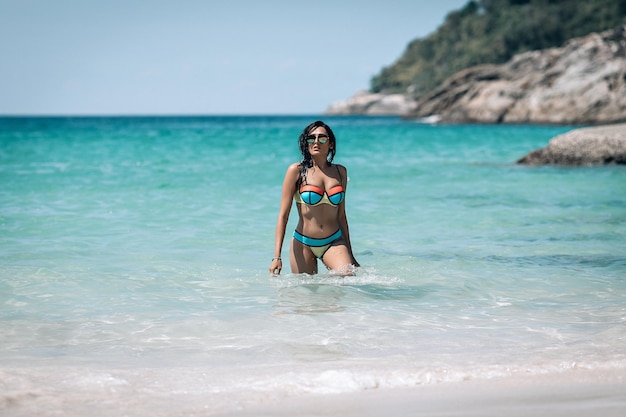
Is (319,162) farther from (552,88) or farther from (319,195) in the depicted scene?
(552,88)

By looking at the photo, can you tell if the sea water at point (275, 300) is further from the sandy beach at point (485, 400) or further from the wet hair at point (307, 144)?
the wet hair at point (307, 144)

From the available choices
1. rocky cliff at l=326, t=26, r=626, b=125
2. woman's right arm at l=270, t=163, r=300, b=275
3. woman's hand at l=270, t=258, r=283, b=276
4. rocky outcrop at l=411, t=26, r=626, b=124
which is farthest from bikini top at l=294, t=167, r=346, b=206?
rocky outcrop at l=411, t=26, r=626, b=124

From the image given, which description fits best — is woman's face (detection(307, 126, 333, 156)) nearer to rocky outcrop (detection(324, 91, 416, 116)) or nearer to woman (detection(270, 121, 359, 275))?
woman (detection(270, 121, 359, 275))

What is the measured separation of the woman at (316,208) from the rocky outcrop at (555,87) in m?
Result: 55.4

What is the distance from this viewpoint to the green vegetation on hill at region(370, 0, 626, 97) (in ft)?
348

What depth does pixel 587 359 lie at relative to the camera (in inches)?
199

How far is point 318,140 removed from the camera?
7.12 m

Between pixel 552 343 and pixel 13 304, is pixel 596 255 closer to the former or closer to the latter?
pixel 552 343

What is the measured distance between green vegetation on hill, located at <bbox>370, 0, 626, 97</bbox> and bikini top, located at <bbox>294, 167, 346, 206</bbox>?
333 ft

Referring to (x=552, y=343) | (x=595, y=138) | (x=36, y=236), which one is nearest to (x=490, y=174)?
(x=595, y=138)

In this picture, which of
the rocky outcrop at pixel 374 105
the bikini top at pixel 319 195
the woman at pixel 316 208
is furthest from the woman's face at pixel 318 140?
the rocky outcrop at pixel 374 105

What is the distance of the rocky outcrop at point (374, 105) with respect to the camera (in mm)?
136625

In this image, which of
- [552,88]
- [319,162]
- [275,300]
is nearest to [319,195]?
[319,162]

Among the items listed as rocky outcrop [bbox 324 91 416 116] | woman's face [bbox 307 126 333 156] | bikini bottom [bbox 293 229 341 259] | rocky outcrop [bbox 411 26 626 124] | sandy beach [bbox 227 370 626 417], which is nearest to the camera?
sandy beach [bbox 227 370 626 417]
